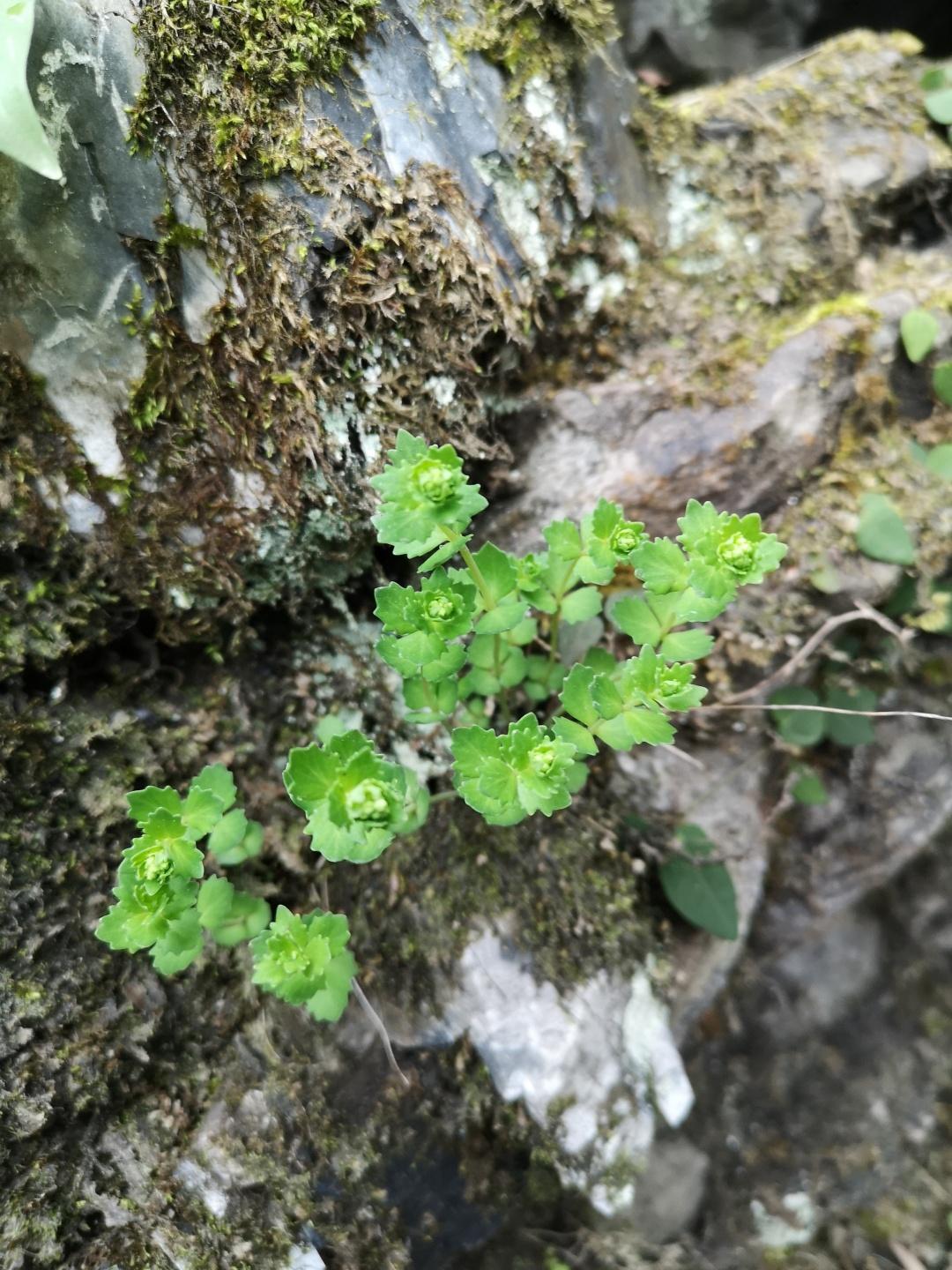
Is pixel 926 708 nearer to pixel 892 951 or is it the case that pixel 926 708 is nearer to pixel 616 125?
pixel 892 951

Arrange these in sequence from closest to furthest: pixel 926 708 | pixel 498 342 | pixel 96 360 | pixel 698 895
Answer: pixel 96 360 < pixel 498 342 < pixel 698 895 < pixel 926 708

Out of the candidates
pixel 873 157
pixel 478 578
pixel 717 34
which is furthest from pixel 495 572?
pixel 717 34

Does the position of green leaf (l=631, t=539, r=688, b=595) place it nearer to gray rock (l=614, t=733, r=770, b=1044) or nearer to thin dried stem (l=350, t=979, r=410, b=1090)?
gray rock (l=614, t=733, r=770, b=1044)

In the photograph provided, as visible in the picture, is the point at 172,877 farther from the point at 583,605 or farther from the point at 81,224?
the point at 81,224

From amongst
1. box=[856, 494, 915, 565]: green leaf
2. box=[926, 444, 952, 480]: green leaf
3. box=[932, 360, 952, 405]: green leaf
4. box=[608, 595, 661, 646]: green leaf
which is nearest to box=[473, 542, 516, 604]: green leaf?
box=[608, 595, 661, 646]: green leaf

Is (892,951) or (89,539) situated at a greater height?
(89,539)

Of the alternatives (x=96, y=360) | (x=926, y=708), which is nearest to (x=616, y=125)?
(x=96, y=360)
